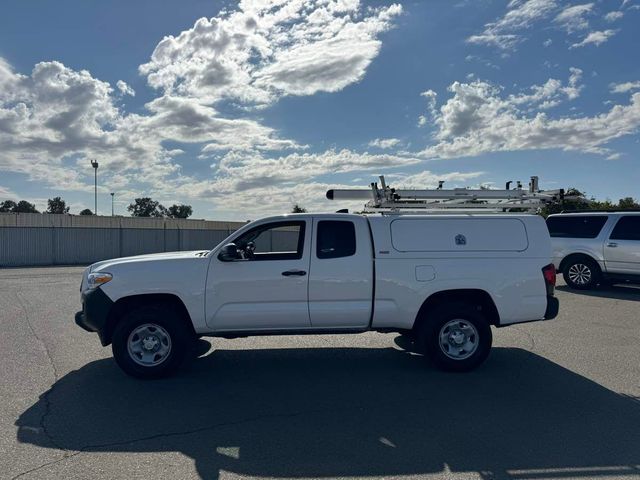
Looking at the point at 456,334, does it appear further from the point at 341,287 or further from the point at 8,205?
the point at 8,205

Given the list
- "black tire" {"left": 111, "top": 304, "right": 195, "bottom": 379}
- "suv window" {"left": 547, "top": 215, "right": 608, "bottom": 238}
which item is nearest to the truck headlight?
"black tire" {"left": 111, "top": 304, "right": 195, "bottom": 379}

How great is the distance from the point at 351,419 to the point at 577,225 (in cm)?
1138

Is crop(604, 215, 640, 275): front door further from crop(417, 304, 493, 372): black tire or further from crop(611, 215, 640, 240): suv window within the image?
crop(417, 304, 493, 372): black tire

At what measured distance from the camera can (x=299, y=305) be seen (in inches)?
244

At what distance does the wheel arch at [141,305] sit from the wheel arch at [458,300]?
277 cm

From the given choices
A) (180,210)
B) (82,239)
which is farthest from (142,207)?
(82,239)

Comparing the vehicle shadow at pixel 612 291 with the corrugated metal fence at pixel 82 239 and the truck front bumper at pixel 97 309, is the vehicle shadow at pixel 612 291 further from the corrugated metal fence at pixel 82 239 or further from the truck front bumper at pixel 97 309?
the corrugated metal fence at pixel 82 239

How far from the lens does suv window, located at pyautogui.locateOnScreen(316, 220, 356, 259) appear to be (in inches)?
249

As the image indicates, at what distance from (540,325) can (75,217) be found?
1172 inches

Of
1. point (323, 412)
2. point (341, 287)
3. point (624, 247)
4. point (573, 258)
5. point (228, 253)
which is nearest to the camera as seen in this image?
point (323, 412)

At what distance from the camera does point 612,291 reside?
44.5 ft

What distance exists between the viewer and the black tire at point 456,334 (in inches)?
246

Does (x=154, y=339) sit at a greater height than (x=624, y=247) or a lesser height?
lesser

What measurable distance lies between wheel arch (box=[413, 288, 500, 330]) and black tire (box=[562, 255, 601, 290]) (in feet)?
27.4
